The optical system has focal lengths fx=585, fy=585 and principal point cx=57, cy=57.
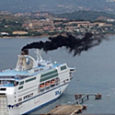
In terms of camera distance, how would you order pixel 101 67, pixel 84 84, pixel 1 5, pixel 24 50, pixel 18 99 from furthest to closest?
pixel 1 5, pixel 101 67, pixel 84 84, pixel 24 50, pixel 18 99

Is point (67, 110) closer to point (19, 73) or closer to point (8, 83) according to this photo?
point (19, 73)

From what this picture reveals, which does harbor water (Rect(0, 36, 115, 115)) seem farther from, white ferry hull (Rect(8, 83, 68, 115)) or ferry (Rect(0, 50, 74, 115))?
ferry (Rect(0, 50, 74, 115))

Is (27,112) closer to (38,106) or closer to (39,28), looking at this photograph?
(38,106)

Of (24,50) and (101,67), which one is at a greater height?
(24,50)

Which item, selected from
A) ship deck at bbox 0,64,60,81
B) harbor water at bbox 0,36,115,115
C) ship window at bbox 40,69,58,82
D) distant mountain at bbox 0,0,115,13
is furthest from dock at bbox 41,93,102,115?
distant mountain at bbox 0,0,115,13

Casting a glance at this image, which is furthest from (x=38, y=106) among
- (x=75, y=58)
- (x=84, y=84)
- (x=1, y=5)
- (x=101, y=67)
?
(x=1, y=5)

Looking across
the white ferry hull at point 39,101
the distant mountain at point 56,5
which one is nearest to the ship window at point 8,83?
the white ferry hull at point 39,101
